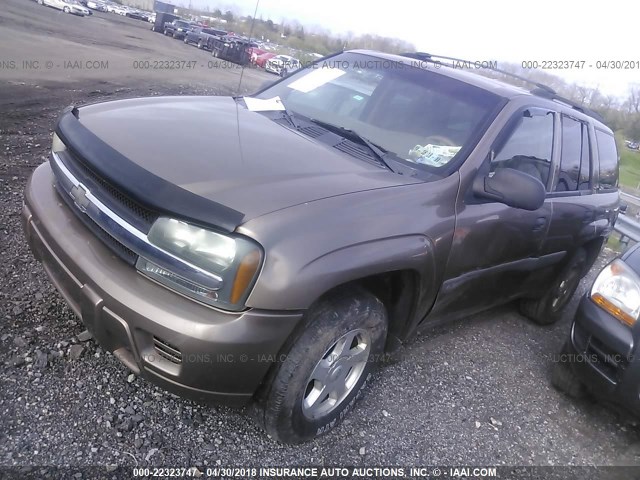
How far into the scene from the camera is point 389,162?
259 cm

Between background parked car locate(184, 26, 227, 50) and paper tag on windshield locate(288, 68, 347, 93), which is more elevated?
paper tag on windshield locate(288, 68, 347, 93)

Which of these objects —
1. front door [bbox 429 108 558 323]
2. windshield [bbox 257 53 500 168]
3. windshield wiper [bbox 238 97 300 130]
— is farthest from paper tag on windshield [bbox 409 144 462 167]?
windshield wiper [bbox 238 97 300 130]

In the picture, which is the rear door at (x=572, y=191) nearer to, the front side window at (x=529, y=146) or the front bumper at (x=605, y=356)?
the front side window at (x=529, y=146)

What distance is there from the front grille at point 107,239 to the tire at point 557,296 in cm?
322

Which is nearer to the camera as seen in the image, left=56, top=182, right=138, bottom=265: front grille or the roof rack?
left=56, top=182, right=138, bottom=265: front grille

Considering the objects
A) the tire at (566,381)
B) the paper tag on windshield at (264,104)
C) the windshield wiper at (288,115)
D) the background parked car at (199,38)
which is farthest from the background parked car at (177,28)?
the tire at (566,381)

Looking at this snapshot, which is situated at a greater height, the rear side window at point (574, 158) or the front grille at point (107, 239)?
the rear side window at point (574, 158)

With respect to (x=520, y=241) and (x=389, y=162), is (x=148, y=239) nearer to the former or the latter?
(x=389, y=162)

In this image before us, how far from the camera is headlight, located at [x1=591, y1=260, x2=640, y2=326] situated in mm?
2732

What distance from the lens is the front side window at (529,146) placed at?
285 centimetres

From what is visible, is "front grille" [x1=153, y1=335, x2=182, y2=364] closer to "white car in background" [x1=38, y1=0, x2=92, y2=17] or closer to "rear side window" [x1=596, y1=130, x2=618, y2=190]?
"rear side window" [x1=596, y1=130, x2=618, y2=190]

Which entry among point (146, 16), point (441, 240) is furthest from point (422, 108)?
point (146, 16)

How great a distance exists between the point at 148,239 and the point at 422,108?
71.5 inches

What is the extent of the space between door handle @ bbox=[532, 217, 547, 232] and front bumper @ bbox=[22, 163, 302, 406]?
6.41 ft
